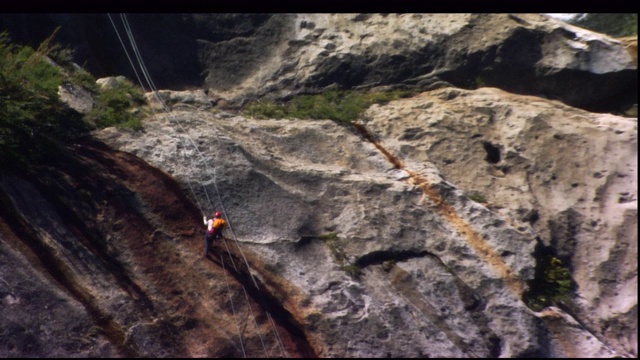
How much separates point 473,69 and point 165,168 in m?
8.42

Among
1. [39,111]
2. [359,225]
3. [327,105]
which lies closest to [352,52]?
[327,105]

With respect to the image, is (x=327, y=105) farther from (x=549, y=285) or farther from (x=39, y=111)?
(x=549, y=285)

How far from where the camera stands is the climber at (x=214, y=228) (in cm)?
994

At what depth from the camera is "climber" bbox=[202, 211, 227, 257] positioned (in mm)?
9938

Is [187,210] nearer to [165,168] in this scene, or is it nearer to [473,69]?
[165,168]

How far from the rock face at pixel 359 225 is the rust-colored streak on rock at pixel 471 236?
33mm

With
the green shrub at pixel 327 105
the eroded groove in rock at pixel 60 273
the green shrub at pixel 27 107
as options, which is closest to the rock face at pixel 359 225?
the eroded groove in rock at pixel 60 273

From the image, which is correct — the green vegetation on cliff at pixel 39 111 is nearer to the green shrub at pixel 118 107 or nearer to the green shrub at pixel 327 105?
the green shrub at pixel 118 107

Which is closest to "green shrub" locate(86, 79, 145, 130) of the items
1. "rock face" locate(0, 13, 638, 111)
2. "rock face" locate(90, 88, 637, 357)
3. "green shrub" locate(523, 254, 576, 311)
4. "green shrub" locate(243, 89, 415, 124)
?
"rock face" locate(90, 88, 637, 357)

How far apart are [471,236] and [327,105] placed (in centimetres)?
530

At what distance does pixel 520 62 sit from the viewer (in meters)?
15.5

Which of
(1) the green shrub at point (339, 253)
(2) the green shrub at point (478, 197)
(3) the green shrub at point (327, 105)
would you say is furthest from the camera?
(3) the green shrub at point (327, 105)

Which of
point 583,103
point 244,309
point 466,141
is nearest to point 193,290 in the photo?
point 244,309

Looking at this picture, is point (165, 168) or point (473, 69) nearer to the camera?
point (165, 168)
